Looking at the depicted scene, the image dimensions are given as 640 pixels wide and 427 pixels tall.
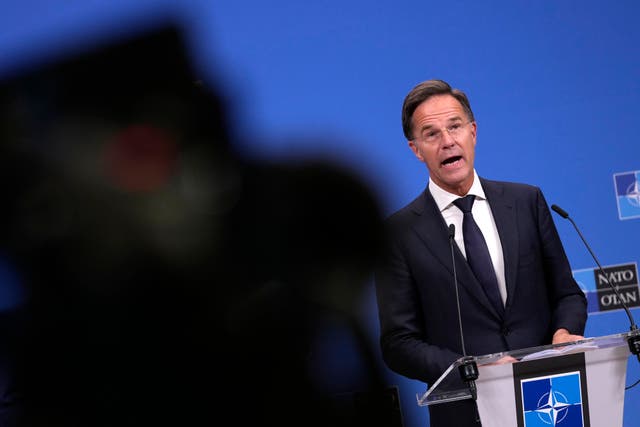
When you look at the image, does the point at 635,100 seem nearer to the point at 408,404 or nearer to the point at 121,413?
the point at 408,404

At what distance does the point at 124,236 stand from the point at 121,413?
723 mm

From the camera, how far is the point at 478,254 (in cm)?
198

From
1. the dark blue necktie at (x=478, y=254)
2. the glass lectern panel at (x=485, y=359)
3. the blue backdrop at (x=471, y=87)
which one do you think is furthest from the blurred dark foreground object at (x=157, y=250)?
the glass lectern panel at (x=485, y=359)

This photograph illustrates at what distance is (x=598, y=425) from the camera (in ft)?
4.53

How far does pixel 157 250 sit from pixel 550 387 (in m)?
1.77

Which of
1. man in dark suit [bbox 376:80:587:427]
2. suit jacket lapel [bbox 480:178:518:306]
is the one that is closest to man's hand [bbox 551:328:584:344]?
man in dark suit [bbox 376:80:587:427]

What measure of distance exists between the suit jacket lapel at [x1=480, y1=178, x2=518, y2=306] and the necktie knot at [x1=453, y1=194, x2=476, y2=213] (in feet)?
0.20

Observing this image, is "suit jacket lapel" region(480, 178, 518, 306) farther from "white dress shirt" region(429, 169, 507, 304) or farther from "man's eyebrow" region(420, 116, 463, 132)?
"man's eyebrow" region(420, 116, 463, 132)

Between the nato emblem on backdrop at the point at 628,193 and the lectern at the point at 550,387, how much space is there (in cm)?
105

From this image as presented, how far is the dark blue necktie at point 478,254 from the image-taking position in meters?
1.94

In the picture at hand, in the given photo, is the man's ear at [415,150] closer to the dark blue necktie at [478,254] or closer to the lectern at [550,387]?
the dark blue necktie at [478,254]

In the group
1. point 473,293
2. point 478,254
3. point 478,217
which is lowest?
point 473,293

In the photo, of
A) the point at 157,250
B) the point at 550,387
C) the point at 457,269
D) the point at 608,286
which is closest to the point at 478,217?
the point at 457,269

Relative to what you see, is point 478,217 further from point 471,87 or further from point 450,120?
point 471,87
